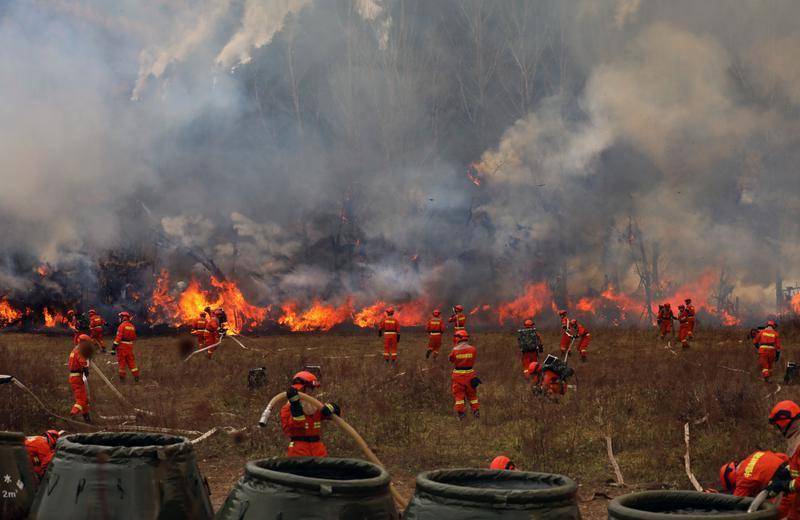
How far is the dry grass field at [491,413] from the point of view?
1370 centimetres

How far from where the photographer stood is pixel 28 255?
145 feet

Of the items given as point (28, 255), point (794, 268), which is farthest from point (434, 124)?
point (28, 255)

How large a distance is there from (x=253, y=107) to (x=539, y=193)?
2180 centimetres

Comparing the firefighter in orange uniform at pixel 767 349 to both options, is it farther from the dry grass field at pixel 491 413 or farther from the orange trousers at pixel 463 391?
the orange trousers at pixel 463 391

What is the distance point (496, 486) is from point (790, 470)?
115 inches

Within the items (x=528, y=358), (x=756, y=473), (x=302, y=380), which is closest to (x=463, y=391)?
(x=528, y=358)

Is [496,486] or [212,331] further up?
[212,331]

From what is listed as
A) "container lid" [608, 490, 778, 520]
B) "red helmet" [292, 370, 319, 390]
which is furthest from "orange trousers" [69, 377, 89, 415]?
"container lid" [608, 490, 778, 520]

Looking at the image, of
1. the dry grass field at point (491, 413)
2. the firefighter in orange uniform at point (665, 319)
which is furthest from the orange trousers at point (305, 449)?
the firefighter in orange uniform at point (665, 319)

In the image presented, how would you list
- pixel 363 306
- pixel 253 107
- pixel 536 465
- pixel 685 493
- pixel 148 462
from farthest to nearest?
pixel 253 107
pixel 363 306
pixel 536 465
pixel 148 462
pixel 685 493

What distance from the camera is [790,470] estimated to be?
677 cm

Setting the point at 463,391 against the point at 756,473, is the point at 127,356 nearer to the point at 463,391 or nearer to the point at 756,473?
the point at 463,391

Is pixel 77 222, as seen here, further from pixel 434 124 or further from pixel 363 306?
pixel 434 124

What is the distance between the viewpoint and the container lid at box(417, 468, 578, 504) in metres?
4.19
